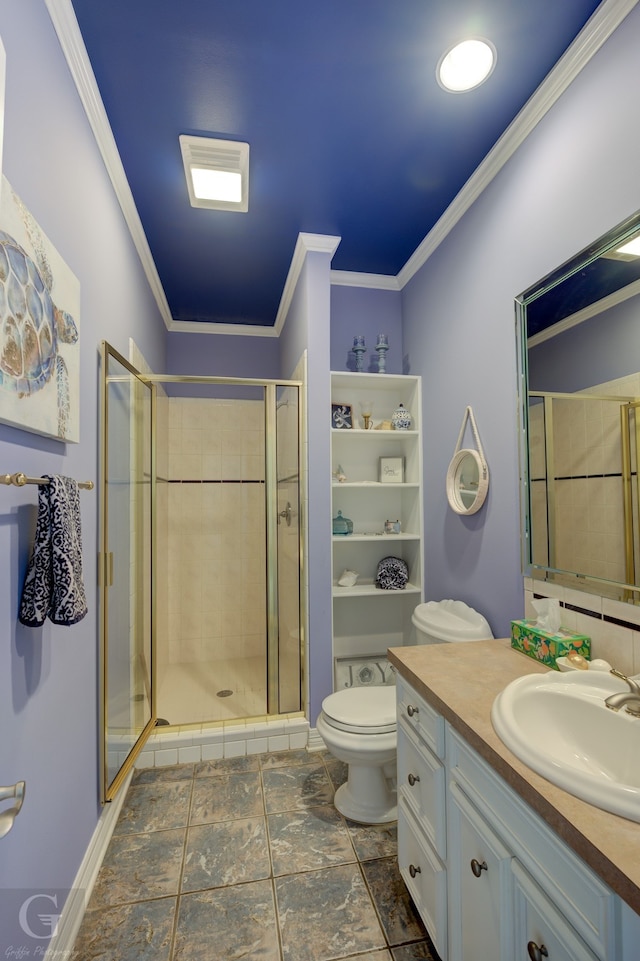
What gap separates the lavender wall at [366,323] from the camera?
9.25ft

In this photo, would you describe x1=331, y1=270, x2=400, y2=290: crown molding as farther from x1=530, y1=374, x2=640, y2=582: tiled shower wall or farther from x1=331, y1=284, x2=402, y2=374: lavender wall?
x1=530, y1=374, x2=640, y2=582: tiled shower wall

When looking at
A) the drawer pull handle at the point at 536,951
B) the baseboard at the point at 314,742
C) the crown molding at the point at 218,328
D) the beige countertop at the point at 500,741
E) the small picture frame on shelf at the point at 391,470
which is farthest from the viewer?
the crown molding at the point at 218,328

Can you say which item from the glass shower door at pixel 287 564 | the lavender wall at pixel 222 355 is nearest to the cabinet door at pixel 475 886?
the glass shower door at pixel 287 564

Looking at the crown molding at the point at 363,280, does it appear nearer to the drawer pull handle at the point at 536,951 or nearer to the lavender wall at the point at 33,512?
the lavender wall at the point at 33,512

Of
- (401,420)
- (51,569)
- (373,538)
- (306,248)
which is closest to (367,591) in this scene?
(373,538)

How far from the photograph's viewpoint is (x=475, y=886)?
969 mm

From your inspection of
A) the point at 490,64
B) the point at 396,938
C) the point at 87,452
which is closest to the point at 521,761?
the point at 396,938

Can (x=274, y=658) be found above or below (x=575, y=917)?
below

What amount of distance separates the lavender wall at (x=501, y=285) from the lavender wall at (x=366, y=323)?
0.14 m

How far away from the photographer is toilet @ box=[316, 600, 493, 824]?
5.70ft

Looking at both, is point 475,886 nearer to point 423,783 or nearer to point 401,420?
point 423,783

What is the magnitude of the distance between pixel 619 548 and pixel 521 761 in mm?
697

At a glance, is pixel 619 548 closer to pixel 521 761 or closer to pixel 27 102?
pixel 521 761

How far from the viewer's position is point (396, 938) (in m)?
1.30
